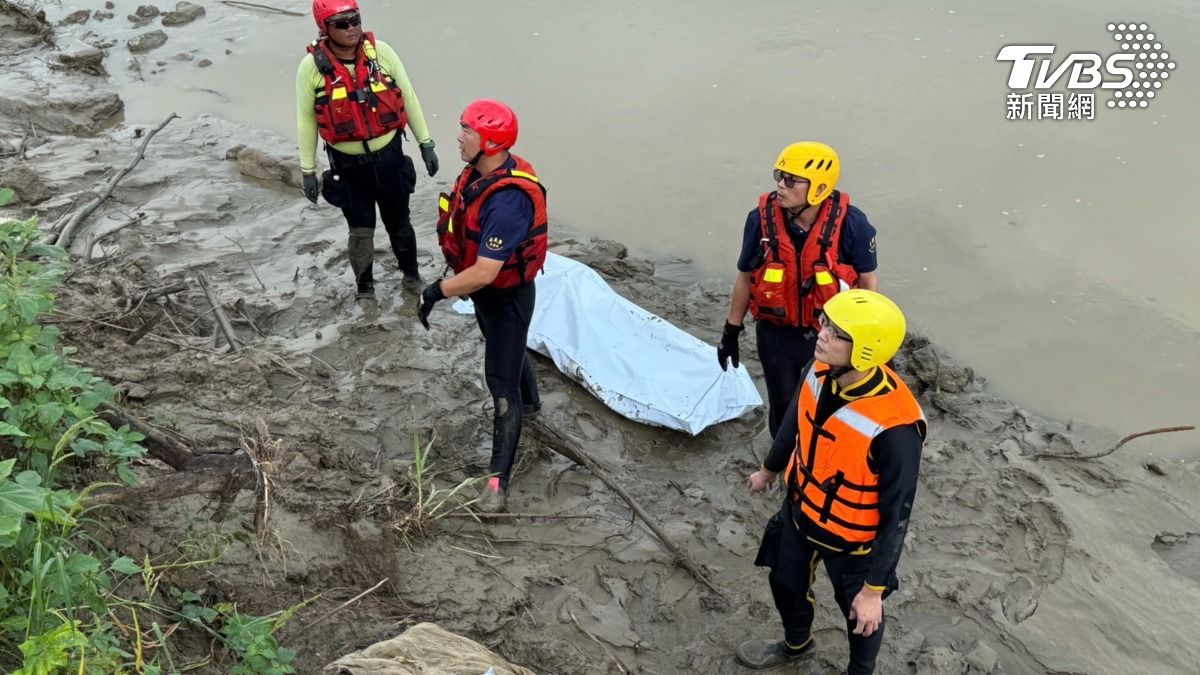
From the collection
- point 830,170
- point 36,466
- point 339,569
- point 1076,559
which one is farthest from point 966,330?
point 36,466

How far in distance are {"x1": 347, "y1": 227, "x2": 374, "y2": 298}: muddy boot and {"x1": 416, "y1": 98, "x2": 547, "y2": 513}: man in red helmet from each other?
150 cm

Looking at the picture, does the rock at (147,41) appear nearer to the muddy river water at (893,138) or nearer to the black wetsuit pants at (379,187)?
the muddy river water at (893,138)

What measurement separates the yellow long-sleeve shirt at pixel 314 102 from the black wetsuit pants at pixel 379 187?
0.06 meters

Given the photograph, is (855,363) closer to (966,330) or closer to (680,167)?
(966,330)

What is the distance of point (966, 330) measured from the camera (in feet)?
18.3

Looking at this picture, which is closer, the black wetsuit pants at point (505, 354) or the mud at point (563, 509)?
the mud at point (563, 509)

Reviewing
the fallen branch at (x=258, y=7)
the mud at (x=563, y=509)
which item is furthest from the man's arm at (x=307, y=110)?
the fallen branch at (x=258, y=7)

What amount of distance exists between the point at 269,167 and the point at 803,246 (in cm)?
505

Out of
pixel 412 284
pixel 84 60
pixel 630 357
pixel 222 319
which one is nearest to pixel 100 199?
pixel 222 319

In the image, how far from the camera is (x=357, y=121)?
479 centimetres

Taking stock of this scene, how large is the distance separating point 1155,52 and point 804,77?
→ 3086 millimetres

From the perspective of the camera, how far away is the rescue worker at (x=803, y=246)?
11.1 ft

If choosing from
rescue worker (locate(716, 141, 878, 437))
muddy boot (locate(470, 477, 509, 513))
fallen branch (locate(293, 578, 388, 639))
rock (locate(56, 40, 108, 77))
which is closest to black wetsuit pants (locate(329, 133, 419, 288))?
muddy boot (locate(470, 477, 509, 513))

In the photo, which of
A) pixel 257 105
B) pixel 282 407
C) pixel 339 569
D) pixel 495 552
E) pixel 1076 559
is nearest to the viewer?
pixel 339 569
